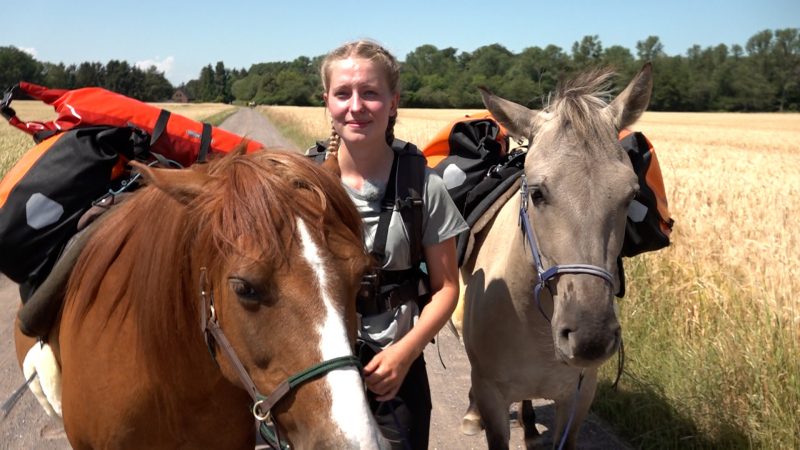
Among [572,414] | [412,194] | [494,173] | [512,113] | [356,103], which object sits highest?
[356,103]

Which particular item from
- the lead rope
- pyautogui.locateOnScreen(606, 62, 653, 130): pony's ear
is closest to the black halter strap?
pyautogui.locateOnScreen(606, 62, 653, 130): pony's ear

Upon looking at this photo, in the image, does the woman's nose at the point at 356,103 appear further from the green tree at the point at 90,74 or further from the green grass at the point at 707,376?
the green tree at the point at 90,74

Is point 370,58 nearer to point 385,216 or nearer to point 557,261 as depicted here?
point 385,216

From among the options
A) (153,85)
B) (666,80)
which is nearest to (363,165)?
(666,80)

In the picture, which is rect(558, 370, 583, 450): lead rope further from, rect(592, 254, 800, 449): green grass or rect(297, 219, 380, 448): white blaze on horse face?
rect(297, 219, 380, 448): white blaze on horse face

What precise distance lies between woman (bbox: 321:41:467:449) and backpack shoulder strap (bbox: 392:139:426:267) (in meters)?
0.03

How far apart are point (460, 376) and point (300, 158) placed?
148 inches

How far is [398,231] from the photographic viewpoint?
2.21 meters

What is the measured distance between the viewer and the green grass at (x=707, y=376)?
11.7ft

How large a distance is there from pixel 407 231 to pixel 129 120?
5.22 ft

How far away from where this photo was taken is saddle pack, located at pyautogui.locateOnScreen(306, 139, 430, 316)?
220cm

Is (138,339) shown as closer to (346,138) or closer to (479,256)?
Result: (346,138)

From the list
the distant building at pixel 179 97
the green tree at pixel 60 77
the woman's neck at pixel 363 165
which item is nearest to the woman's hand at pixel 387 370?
the woman's neck at pixel 363 165

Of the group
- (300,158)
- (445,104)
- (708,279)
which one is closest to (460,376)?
(708,279)
